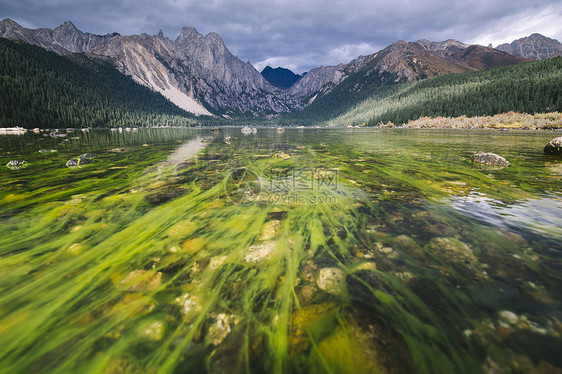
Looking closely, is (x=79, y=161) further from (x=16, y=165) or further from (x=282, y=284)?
(x=282, y=284)

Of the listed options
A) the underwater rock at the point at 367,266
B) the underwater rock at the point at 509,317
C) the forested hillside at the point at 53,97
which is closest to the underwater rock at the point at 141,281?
the underwater rock at the point at 367,266

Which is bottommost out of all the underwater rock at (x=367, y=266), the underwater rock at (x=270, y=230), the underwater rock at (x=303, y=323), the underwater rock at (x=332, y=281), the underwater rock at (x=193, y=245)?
the underwater rock at (x=303, y=323)

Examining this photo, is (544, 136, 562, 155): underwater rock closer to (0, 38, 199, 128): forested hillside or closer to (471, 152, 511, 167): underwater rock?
(471, 152, 511, 167): underwater rock

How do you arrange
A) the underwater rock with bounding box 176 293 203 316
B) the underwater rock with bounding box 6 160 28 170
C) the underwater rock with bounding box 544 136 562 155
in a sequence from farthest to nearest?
the underwater rock with bounding box 544 136 562 155 → the underwater rock with bounding box 6 160 28 170 → the underwater rock with bounding box 176 293 203 316

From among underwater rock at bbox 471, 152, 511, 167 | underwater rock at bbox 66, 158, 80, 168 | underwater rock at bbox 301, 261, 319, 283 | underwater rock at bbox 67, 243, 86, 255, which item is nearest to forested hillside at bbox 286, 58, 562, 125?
underwater rock at bbox 471, 152, 511, 167

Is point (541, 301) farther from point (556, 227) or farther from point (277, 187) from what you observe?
point (277, 187)

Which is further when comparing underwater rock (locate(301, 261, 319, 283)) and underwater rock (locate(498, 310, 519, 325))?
underwater rock (locate(301, 261, 319, 283))

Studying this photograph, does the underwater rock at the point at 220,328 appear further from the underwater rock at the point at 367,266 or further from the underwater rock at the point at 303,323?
the underwater rock at the point at 367,266

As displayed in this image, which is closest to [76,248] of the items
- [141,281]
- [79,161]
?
[141,281]
